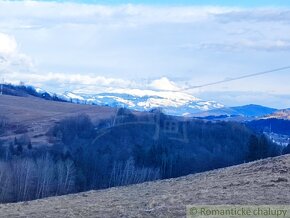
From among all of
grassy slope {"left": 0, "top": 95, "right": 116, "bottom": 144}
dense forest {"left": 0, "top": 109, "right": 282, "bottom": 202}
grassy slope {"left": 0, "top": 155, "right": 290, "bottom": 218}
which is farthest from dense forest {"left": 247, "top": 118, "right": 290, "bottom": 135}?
grassy slope {"left": 0, "top": 155, "right": 290, "bottom": 218}

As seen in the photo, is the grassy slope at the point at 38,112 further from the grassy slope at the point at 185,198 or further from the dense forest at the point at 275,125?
the grassy slope at the point at 185,198

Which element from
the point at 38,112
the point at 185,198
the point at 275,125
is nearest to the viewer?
the point at 185,198

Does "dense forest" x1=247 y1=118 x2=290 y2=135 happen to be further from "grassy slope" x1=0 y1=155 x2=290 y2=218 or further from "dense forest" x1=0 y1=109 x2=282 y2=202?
"grassy slope" x1=0 y1=155 x2=290 y2=218

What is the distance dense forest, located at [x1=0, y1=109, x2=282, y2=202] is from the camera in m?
47.3

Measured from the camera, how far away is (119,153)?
66.0 metres

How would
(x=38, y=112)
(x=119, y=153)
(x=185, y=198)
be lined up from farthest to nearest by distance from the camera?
(x=38, y=112)
(x=119, y=153)
(x=185, y=198)

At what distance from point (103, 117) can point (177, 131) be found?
1153 centimetres

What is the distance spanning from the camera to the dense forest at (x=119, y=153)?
47312mm

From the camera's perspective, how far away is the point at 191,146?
72812 mm

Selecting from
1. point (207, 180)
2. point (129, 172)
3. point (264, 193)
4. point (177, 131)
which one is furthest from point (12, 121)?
point (264, 193)

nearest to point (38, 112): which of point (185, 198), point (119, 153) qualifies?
point (119, 153)

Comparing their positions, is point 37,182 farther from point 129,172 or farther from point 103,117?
point 103,117

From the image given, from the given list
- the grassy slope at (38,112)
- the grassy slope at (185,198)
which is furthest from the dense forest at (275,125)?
the grassy slope at (185,198)

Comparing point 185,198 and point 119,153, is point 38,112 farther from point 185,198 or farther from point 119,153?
point 185,198
